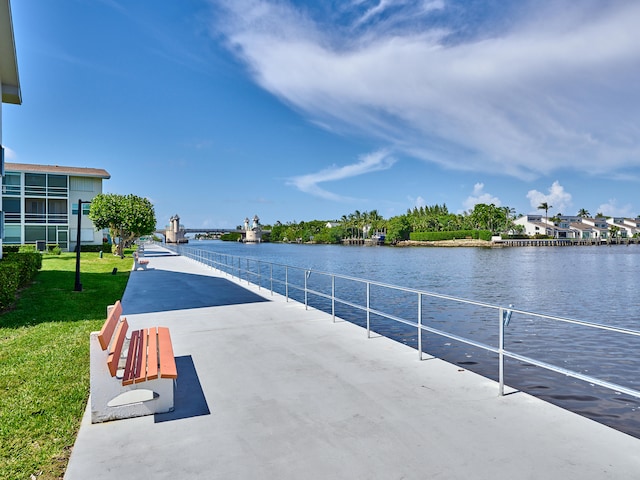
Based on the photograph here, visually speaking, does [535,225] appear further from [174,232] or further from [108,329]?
[108,329]

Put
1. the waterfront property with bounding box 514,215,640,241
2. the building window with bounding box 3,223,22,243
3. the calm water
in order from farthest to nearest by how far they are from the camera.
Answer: the waterfront property with bounding box 514,215,640,241, the building window with bounding box 3,223,22,243, the calm water

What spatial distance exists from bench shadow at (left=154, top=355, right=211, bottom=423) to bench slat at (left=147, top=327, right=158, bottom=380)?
1.58 feet

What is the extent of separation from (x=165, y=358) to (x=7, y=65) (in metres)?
16.9

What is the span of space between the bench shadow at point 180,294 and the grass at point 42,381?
1054mm

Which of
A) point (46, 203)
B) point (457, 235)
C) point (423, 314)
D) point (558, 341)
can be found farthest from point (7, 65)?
point (457, 235)

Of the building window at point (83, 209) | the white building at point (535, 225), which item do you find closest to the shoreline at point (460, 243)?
the white building at point (535, 225)

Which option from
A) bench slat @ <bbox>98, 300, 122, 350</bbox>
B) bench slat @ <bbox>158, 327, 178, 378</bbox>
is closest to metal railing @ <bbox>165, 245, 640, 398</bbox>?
bench slat @ <bbox>158, 327, 178, 378</bbox>

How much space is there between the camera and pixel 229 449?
12.0 ft

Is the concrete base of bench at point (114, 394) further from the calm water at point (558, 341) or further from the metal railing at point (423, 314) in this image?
the calm water at point (558, 341)

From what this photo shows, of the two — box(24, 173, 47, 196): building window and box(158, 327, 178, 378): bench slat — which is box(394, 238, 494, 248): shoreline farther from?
box(158, 327, 178, 378): bench slat

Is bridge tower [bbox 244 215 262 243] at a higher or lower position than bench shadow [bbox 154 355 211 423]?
higher

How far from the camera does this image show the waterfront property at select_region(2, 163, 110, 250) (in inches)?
1576

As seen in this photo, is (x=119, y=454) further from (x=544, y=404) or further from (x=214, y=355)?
(x=544, y=404)

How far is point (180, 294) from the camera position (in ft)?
44.7
